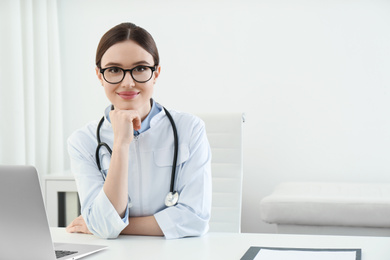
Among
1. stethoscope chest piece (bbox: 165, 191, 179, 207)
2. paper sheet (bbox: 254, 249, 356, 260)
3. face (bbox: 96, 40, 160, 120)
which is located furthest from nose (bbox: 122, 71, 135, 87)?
paper sheet (bbox: 254, 249, 356, 260)

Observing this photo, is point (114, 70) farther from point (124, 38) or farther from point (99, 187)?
point (99, 187)

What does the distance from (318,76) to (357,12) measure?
0.41 m

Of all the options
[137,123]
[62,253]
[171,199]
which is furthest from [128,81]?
[62,253]

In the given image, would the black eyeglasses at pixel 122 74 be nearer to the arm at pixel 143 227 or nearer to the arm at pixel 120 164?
the arm at pixel 120 164

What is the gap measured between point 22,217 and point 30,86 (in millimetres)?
2137

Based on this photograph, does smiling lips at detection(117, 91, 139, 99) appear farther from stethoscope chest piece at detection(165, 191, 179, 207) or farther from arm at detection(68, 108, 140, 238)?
stethoscope chest piece at detection(165, 191, 179, 207)

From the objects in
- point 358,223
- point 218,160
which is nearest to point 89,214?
point 218,160

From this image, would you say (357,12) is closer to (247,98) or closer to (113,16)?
(247,98)

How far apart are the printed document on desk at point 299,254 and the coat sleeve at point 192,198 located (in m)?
0.22

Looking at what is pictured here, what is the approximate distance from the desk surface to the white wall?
181 centimetres

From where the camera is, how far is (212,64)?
3.16m

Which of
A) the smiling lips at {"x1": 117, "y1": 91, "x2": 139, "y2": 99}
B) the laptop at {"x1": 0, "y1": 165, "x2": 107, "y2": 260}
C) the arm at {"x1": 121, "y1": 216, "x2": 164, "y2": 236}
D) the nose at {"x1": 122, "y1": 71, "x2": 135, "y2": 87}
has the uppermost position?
the nose at {"x1": 122, "y1": 71, "x2": 135, "y2": 87}

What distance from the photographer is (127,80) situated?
1415mm

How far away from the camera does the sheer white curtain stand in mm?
2797
